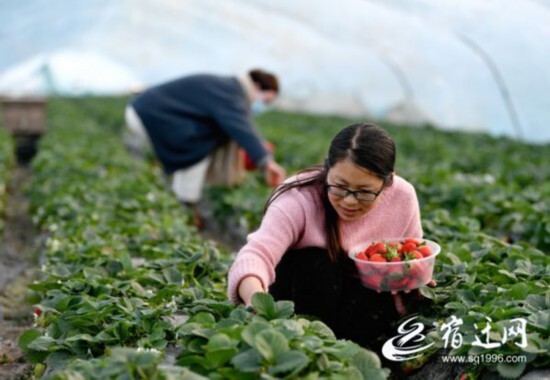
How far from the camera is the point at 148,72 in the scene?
27844 mm

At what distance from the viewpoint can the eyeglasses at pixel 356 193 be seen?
264 cm

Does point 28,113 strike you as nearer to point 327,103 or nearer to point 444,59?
point 444,59

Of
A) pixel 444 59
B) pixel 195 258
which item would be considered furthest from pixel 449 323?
pixel 444 59

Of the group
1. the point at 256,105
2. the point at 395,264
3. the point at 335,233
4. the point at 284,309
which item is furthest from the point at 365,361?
the point at 256,105

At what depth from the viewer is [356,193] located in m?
2.64

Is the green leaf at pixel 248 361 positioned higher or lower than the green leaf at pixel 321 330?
higher

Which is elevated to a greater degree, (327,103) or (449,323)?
(449,323)

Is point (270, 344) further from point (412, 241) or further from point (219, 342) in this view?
point (412, 241)

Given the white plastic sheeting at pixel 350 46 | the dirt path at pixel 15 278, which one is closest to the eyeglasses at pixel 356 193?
the dirt path at pixel 15 278

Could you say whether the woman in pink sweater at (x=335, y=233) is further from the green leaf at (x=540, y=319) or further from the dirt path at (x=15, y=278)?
the dirt path at (x=15, y=278)

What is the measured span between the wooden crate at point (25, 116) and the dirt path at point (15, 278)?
3.33 meters

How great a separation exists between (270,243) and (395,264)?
44cm

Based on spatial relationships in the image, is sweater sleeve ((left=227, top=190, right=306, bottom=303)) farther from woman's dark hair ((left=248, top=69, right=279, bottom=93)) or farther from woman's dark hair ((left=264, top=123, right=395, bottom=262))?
woman's dark hair ((left=248, top=69, right=279, bottom=93))

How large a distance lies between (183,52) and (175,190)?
55.0ft
